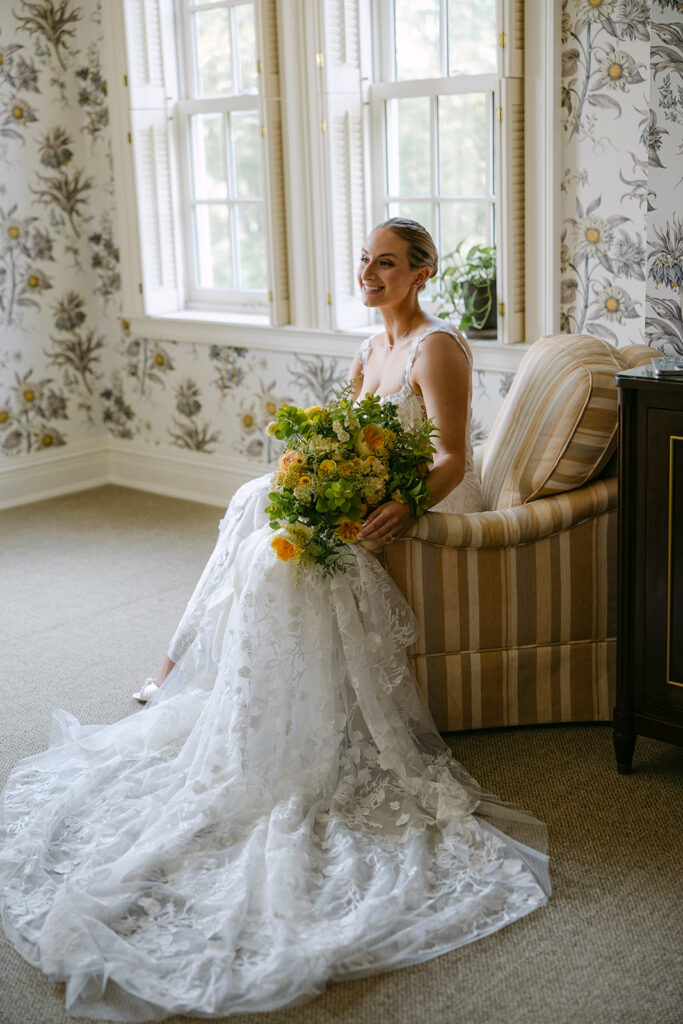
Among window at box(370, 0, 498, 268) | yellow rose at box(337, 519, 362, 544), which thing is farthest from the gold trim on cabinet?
window at box(370, 0, 498, 268)

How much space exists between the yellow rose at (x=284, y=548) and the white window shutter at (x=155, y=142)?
2914 millimetres

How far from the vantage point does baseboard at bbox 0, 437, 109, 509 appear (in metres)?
5.26

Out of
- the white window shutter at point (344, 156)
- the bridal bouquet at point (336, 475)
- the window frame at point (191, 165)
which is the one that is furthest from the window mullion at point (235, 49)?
the bridal bouquet at point (336, 475)

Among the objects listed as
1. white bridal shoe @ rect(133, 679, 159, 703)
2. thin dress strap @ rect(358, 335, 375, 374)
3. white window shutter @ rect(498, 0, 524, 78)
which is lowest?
white bridal shoe @ rect(133, 679, 159, 703)

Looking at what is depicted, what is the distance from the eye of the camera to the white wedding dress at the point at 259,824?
2002 millimetres

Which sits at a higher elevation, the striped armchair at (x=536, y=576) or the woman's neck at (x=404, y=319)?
the woman's neck at (x=404, y=319)

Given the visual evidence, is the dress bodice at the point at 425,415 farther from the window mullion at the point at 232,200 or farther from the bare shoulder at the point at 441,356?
the window mullion at the point at 232,200

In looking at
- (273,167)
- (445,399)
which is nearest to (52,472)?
(273,167)

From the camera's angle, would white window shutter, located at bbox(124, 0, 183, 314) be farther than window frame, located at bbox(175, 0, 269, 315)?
Yes

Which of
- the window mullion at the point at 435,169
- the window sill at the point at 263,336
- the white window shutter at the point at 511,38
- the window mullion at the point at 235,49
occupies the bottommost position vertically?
the window sill at the point at 263,336

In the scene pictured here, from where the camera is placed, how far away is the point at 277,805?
2387mm

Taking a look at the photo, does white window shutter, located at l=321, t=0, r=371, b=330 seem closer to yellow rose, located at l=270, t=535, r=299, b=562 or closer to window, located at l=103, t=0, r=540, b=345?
window, located at l=103, t=0, r=540, b=345

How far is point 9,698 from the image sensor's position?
3.25 meters

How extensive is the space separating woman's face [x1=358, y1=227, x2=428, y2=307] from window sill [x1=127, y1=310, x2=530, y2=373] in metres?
1.03
